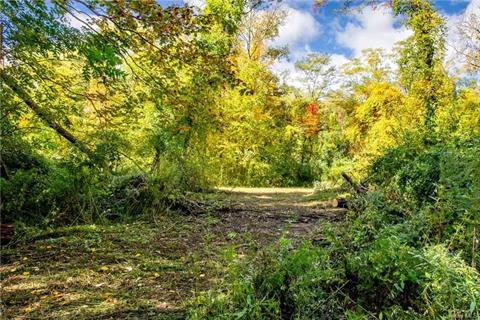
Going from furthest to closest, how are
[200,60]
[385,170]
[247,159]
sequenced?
[247,159], [385,170], [200,60]

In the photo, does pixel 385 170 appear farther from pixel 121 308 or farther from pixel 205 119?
pixel 121 308

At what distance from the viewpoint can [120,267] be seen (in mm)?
3213

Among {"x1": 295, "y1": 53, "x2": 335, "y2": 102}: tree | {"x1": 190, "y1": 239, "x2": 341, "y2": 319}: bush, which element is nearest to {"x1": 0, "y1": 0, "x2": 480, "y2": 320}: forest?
{"x1": 190, "y1": 239, "x2": 341, "y2": 319}: bush

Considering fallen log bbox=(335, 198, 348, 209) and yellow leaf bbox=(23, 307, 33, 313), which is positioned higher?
fallen log bbox=(335, 198, 348, 209)

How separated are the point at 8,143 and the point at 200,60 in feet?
7.19

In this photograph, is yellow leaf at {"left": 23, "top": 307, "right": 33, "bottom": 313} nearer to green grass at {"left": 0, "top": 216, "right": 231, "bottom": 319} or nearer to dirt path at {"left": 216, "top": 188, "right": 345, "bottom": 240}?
green grass at {"left": 0, "top": 216, "right": 231, "bottom": 319}

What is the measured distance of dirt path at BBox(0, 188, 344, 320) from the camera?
2.40 m

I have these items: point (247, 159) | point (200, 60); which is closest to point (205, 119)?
point (200, 60)

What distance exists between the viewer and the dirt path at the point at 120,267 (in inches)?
94.4

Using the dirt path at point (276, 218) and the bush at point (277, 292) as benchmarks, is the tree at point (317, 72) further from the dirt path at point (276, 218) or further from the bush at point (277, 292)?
the bush at point (277, 292)

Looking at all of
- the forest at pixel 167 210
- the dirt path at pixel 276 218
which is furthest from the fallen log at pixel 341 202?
the dirt path at pixel 276 218

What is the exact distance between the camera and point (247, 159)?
15.4 meters

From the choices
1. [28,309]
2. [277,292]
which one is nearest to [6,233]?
[28,309]

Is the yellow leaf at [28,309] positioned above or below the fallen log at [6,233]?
below
